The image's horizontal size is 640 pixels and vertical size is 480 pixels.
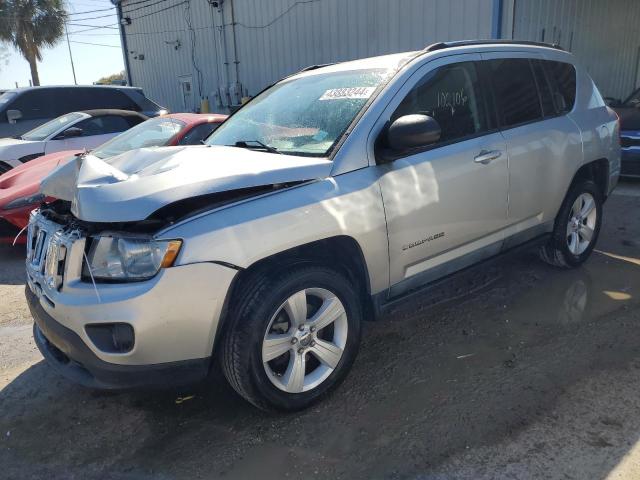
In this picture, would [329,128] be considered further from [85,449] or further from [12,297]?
→ [12,297]

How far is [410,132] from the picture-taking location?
278 centimetres

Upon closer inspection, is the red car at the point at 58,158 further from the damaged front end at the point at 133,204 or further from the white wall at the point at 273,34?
the white wall at the point at 273,34

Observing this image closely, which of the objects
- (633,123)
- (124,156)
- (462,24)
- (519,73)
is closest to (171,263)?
(124,156)

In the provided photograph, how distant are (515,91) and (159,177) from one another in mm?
2655

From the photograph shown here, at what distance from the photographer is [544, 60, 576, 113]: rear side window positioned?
13.6 feet

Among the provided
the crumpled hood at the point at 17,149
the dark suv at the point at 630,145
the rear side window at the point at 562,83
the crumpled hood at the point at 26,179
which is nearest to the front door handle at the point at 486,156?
the rear side window at the point at 562,83

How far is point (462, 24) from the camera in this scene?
30.8 ft

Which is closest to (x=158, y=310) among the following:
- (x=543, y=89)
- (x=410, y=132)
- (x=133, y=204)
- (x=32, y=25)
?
(x=133, y=204)

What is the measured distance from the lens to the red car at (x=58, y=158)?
206 inches

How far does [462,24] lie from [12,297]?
27.4ft

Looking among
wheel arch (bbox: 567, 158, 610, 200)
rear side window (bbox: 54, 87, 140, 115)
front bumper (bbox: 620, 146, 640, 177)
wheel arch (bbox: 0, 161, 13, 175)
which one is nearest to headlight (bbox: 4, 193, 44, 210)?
wheel arch (bbox: 0, 161, 13, 175)

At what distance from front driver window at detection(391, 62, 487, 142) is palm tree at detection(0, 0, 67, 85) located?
107ft

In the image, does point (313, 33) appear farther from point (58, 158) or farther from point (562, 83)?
point (562, 83)

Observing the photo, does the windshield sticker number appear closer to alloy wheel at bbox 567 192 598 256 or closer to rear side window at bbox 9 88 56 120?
alloy wheel at bbox 567 192 598 256
